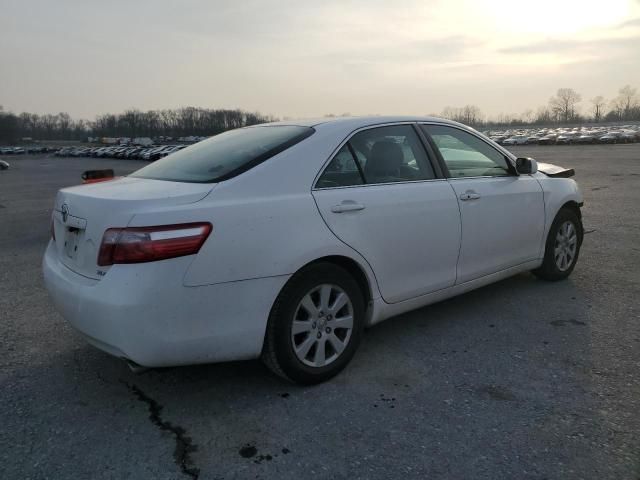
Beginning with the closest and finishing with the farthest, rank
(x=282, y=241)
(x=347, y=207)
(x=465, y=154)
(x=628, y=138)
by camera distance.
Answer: (x=282, y=241)
(x=347, y=207)
(x=465, y=154)
(x=628, y=138)

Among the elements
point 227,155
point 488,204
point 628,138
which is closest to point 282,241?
point 227,155

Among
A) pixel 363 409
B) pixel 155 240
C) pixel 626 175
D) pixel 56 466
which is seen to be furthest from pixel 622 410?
pixel 626 175

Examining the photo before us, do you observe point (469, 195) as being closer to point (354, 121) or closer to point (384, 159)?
point (384, 159)

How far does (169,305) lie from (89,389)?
1.06 m

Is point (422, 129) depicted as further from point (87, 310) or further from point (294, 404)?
point (87, 310)

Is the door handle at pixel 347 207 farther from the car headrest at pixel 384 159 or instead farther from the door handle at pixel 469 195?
the door handle at pixel 469 195

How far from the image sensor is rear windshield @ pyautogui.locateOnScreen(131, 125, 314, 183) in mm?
3074

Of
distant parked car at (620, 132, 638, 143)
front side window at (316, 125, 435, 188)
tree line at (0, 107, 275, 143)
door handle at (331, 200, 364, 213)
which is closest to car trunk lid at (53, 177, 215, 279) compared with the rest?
door handle at (331, 200, 364, 213)

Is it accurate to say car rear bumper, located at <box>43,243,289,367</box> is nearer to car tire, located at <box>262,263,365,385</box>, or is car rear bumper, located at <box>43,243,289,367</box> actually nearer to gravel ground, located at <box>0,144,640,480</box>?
car tire, located at <box>262,263,365,385</box>

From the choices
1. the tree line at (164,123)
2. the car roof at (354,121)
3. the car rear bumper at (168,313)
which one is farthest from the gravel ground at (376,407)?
the tree line at (164,123)

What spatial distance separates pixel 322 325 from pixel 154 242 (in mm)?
1103

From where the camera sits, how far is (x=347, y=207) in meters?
3.18

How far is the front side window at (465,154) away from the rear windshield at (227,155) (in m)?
1.14

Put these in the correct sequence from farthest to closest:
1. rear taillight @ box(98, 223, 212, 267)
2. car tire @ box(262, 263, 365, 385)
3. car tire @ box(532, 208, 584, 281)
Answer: car tire @ box(532, 208, 584, 281) → car tire @ box(262, 263, 365, 385) → rear taillight @ box(98, 223, 212, 267)
